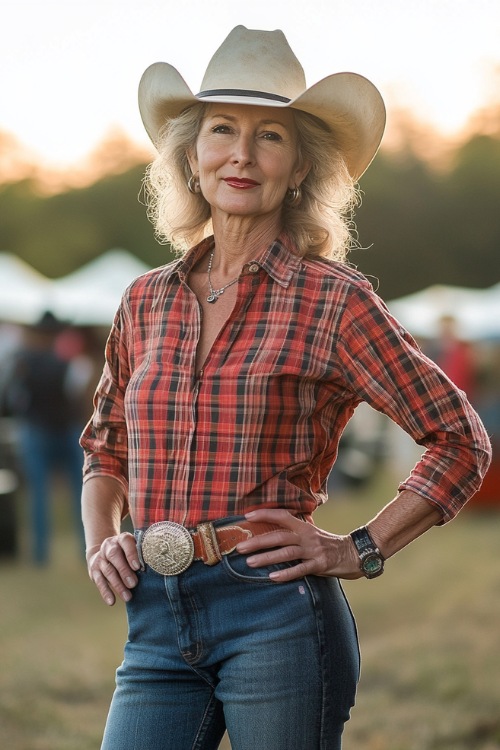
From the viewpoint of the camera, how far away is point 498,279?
4125 cm

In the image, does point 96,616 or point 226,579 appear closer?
point 226,579

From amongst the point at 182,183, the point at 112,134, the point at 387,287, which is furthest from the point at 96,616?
the point at 112,134

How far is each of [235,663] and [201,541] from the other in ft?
0.79

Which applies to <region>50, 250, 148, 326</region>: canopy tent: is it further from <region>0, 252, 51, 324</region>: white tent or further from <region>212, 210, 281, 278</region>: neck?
<region>212, 210, 281, 278</region>: neck

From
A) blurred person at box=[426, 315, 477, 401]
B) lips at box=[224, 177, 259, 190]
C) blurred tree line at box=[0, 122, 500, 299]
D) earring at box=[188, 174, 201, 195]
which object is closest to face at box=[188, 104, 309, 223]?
lips at box=[224, 177, 259, 190]

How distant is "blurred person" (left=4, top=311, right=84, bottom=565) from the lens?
9.09m

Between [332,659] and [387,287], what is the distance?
39.0 metres

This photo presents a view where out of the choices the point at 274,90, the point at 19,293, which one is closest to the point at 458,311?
the point at 19,293

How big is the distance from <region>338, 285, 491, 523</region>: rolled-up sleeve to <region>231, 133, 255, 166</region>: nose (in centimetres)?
37

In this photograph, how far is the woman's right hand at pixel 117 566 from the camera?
2422 mm

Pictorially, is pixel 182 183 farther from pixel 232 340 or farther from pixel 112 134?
pixel 112 134

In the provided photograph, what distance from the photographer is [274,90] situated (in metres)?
2.57

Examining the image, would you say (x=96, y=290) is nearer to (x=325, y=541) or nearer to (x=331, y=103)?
(x=331, y=103)

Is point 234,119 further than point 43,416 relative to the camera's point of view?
No
